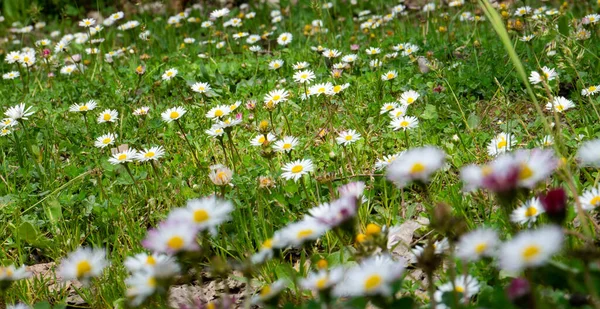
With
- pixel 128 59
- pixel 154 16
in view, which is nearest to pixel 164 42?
pixel 128 59

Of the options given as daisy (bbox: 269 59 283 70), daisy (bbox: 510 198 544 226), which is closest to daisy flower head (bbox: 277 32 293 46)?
daisy (bbox: 269 59 283 70)

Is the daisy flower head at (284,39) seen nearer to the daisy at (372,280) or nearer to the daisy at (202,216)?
the daisy at (202,216)

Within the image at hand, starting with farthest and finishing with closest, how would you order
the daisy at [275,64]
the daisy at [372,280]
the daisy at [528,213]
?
the daisy at [275,64] < the daisy at [528,213] < the daisy at [372,280]

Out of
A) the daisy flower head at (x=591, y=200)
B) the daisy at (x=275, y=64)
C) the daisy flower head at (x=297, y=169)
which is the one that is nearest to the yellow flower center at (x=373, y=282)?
the daisy flower head at (x=591, y=200)

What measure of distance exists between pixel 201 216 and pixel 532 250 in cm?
54

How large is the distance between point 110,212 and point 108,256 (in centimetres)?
24

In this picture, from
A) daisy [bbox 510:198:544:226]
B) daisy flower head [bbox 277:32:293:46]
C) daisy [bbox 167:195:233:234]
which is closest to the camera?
daisy [bbox 167:195:233:234]

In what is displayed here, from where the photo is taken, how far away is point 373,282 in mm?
941

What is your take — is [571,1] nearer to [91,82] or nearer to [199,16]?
[199,16]

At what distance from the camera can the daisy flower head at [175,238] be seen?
1001 millimetres

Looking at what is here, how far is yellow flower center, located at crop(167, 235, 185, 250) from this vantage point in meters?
Result: 1.00

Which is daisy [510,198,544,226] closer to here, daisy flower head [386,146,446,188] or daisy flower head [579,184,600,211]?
daisy flower head [579,184,600,211]

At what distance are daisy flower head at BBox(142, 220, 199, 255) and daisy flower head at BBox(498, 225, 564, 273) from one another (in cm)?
47

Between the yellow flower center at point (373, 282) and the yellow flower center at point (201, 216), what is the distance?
31 cm
